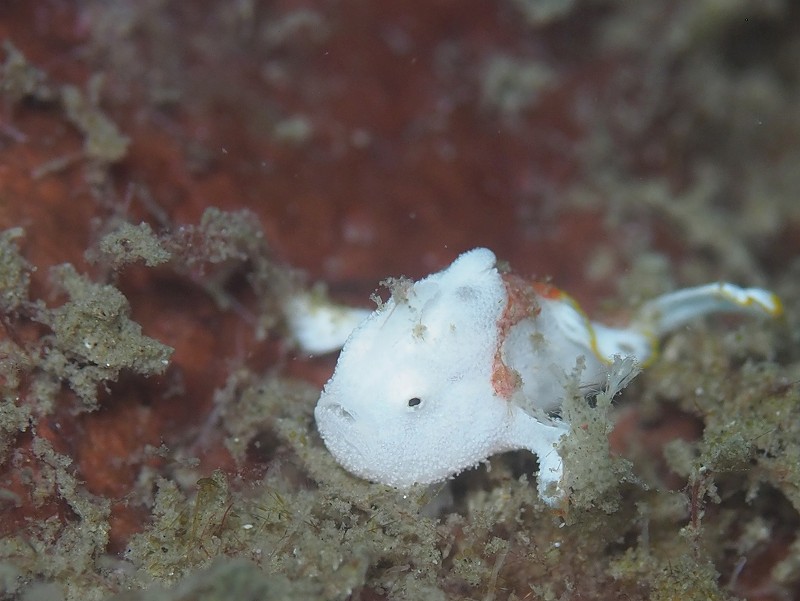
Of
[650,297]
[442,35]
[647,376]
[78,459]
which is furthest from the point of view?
[442,35]

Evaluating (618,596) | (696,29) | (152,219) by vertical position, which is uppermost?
(696,29)

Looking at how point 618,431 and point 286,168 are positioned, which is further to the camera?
point 286,168

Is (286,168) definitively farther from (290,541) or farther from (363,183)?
(290,541)

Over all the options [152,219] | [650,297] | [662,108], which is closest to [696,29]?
[662,108]

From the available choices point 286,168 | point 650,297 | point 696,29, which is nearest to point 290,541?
point 286,168

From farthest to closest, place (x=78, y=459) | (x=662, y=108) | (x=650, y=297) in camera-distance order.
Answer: (x=662, y=108) → (x=650, y=297) → (x=78, y=459)

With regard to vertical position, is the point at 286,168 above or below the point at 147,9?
below
